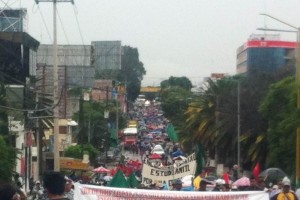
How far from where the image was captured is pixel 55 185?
25.2 feet

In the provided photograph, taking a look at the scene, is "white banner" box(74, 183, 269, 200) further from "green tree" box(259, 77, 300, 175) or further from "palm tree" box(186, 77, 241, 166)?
"palm tree" box(186, 77, 241, 166)

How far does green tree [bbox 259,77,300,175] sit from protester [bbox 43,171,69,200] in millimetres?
23688

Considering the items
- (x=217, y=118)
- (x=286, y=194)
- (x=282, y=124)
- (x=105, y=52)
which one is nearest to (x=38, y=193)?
(x=282, y=124)

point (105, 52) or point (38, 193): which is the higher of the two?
point (105, 52)

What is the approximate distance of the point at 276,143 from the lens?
39.5m

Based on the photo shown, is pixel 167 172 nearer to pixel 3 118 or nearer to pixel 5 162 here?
pixel 5 162

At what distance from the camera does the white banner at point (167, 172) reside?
26.2 m

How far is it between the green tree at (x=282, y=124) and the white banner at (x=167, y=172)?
16.9ft

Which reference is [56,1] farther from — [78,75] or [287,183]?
[78,75]

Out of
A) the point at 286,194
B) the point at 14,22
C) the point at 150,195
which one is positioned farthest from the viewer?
the point at 14,22

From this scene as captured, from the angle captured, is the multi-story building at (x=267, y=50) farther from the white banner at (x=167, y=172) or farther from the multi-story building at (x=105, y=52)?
the white banner at (x=167, y=172)

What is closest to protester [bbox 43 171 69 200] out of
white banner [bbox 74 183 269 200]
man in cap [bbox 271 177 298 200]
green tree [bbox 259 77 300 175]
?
white banner [bbox 74 183 269 200]

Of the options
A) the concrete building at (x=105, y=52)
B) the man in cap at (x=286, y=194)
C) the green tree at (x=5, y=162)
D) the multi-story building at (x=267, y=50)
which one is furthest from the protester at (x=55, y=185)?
the multi-story building at (x=267, y=50)

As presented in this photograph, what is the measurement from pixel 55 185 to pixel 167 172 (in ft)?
61.8
